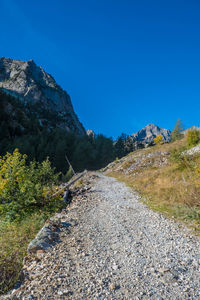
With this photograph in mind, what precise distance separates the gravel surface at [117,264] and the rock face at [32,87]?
5352 inches

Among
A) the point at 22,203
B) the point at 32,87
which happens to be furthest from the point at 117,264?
the point at 32,87

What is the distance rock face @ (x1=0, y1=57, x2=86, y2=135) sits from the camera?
146500 millimetres

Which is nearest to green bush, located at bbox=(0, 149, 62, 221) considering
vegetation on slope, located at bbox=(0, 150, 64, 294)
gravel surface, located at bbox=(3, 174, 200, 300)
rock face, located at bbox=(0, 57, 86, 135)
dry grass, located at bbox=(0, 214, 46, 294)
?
vegetation on slope, located at bbox=(0, 150, 64, 294)

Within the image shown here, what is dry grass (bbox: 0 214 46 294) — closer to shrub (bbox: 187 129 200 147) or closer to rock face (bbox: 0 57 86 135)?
shrub (bbox: 187 129 200 147)

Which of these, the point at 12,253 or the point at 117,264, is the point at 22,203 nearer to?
the point at 12,253

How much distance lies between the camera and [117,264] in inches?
131

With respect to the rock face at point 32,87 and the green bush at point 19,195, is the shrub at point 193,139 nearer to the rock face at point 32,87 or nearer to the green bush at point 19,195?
the green bush at point 19,195

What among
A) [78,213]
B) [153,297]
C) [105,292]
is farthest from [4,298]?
[78,213]

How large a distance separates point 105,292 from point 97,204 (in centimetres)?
643

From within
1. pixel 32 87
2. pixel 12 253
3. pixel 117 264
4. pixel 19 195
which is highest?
pixel 32 87

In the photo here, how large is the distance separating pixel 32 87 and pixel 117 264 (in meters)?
177

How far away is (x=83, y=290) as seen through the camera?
254 centimetres

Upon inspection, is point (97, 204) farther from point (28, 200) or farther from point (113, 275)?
point (113, 275)

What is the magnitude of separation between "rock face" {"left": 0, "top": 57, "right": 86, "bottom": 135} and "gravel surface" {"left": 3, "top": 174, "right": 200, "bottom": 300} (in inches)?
5352
